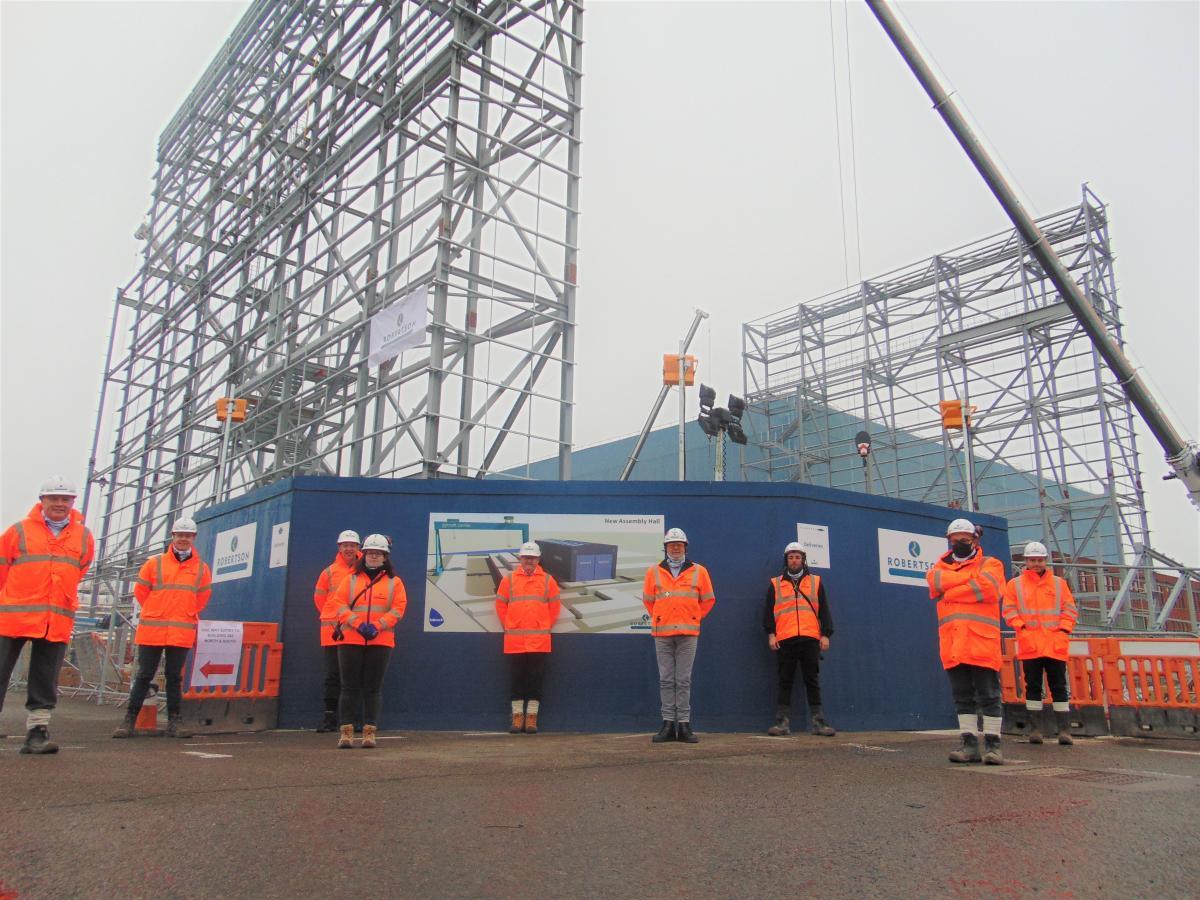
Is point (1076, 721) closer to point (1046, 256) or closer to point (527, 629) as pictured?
point (527, 629)

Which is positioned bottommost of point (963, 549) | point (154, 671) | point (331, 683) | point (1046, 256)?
point (331, 683)

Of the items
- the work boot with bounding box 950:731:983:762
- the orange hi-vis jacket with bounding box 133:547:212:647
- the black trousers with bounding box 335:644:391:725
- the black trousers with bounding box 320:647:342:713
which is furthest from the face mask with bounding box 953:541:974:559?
the orange hi-vis jacket with bounding box 133:547:212:647

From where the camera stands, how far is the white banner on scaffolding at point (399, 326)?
14.6 metres

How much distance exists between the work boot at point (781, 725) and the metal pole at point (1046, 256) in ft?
37.2

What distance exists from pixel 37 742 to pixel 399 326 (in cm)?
978

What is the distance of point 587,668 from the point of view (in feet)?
30.7

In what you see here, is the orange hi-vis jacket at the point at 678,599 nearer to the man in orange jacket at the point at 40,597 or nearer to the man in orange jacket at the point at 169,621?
the man in orange jacket at the point at 169,621

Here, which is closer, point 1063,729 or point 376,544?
point 376,544

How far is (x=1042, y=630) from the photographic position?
27.5ft

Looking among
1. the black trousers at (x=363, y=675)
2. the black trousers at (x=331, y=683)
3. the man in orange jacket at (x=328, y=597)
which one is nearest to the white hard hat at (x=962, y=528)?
the black trousers at (x=363, y=675)

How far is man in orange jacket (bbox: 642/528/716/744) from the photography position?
26.3 ft

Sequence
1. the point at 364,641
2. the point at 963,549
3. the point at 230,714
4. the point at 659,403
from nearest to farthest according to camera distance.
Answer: the point at 963,549 < the point at 364,641 < the point at 230,714 < the point at 659,403

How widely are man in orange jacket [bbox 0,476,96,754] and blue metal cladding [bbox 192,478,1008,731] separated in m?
3.16

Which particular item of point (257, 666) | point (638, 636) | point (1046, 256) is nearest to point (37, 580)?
point (257, 666)
